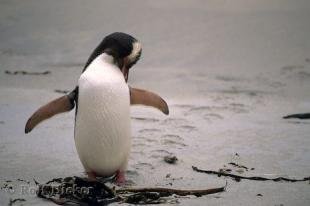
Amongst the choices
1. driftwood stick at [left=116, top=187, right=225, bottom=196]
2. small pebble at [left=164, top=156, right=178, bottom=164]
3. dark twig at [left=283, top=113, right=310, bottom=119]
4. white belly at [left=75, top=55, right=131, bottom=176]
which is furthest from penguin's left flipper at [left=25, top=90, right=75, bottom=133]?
dark twig at [left=283, top=113, right=310, bottom=119]

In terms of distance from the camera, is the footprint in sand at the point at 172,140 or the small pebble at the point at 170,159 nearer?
the small pebble at the point at 170,159

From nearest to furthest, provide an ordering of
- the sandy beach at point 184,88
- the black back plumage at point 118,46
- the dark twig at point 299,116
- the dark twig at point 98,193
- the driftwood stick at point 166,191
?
1. the dark twig at point 98,193
2. the driftwood stick at point 166,191
3. the black back plumage at point 118,46
4. the sandy beach at point 184,88
5. the dark twig at point 299,116

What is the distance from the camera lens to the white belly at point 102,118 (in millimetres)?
2975

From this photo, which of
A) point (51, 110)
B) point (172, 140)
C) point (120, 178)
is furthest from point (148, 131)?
point (51, 110)

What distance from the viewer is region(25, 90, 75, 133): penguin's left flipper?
316cm

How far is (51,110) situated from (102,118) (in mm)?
375

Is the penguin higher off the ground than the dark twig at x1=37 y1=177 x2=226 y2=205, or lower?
higher

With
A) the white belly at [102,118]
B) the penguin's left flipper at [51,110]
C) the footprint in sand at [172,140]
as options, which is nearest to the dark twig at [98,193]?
the white belly at [102,118]

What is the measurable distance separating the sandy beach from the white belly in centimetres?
24

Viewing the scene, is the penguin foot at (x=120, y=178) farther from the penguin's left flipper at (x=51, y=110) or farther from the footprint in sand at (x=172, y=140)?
the footprint in sand at (x=172, y=140)

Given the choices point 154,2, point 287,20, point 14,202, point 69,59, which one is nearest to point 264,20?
point 287,20

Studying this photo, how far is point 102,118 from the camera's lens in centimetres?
299

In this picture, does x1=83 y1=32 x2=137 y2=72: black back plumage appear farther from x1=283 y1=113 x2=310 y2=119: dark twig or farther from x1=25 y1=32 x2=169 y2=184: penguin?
x1=283 y1=113 x2=310 y2=119: dark twig

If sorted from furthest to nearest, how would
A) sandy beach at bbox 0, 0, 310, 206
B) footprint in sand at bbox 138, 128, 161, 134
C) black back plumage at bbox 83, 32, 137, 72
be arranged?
footprint in sand at bbox 138, 128, 161, 134 → sandy beach at bbox 0, 0, 310, 206 → black back plumage at bbox 83, 32, 137, 72
